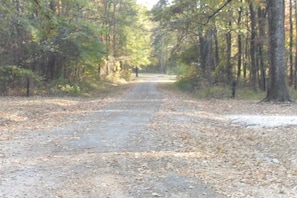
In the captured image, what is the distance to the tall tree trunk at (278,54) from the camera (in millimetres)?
16703

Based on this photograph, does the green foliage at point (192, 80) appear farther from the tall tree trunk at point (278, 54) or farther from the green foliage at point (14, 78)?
the green foliage at point (14, 78)

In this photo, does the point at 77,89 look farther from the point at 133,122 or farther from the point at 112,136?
the point at 112,136

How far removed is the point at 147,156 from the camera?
23.0 ft

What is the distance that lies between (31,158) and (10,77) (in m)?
15.0

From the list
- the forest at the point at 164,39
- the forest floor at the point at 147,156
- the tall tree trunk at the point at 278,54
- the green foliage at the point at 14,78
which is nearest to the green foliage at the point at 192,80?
the forest at the point at 164,39

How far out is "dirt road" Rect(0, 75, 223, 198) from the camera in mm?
5145

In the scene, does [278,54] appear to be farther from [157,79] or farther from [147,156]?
[157,79]

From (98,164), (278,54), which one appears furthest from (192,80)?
(98,164)

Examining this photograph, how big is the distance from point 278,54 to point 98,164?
1257 centimetres

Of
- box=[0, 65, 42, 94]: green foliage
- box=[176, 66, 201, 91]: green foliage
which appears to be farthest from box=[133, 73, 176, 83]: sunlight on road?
box=[0, 65, 42, 94]: green foliage

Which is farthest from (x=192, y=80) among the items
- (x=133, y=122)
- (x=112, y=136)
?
(x=112, y=136)

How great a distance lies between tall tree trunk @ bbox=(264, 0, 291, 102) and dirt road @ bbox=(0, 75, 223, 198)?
859 cm

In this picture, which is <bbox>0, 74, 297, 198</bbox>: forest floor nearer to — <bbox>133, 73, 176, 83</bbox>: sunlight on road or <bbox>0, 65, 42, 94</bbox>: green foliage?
<bbox>0, 65, 42, 94</bbox>: green foliage

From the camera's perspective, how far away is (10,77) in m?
20.8
